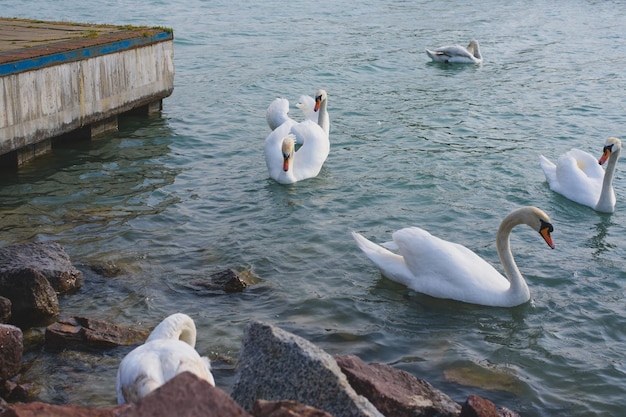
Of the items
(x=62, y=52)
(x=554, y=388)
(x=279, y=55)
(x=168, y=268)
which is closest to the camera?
(x=554, y=388)

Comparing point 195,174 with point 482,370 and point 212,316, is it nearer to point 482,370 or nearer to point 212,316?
point 212,316

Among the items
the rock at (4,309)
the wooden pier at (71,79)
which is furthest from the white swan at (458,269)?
the wooden pier at (71,79)

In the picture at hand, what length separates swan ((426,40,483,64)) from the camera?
2064cm

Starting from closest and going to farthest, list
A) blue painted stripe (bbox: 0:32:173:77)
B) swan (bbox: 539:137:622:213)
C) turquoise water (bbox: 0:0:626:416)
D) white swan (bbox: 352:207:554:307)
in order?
1. turquoise water (bbox: 0:0:626:416)
2. white swan (bbox: 352:207:554:307)
3. blue painted stripe (bbox: 0:32:173:77)
4. swan (bbox: 539:137:622:213)

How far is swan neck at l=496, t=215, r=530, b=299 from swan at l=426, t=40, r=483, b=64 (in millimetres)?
12697

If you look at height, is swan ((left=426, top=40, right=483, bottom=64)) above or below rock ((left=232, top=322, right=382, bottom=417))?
below

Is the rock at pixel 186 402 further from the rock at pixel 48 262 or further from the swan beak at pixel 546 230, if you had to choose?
the swan beak at pixel 546 230

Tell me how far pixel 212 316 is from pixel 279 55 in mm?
13645

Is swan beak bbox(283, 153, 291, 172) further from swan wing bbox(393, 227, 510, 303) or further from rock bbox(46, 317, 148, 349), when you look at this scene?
rock bbox(46, 317, 148, 349)

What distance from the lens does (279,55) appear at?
20656mm

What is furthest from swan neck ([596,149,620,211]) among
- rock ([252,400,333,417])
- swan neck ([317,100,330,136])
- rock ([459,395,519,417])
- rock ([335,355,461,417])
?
rock ([252,400,333,417])

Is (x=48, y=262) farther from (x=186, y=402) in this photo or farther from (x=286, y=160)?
(x=186, y=402)

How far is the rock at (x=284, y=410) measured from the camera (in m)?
4.09

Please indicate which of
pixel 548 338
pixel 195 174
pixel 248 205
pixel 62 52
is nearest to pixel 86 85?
pixel 62 52
